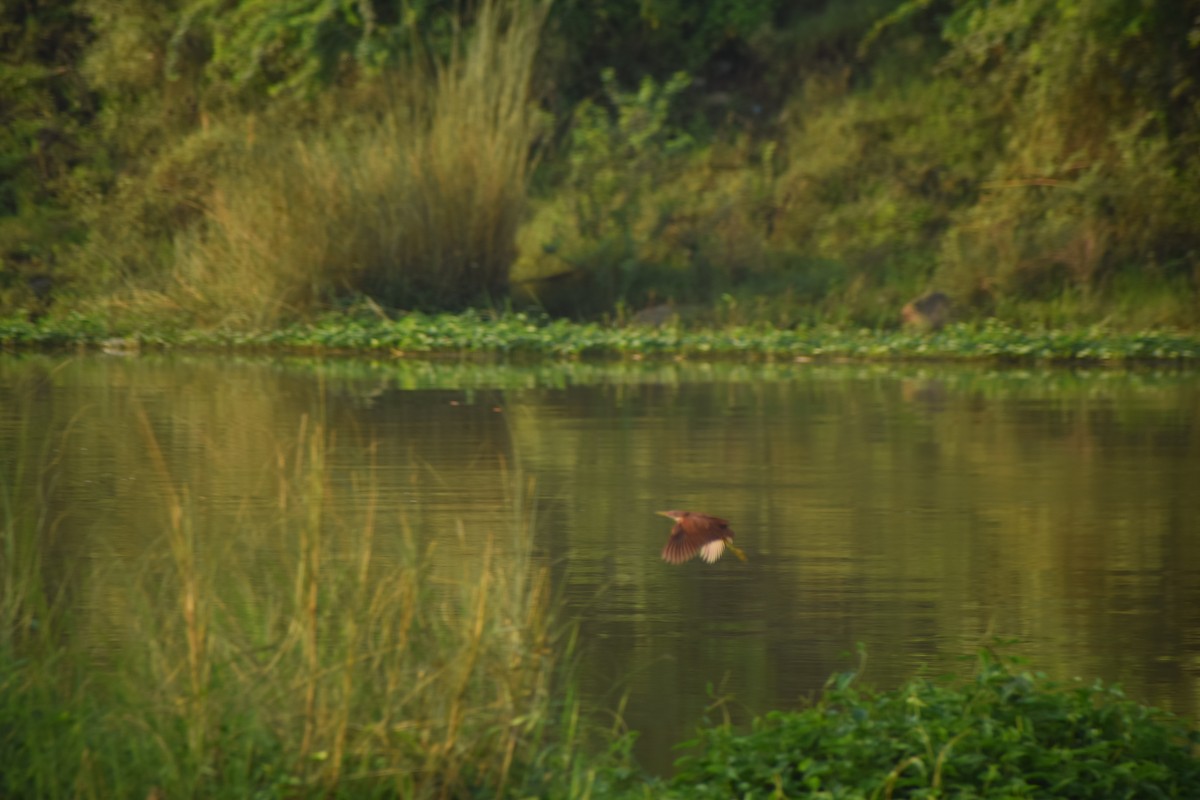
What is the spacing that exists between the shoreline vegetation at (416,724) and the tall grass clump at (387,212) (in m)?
16.6

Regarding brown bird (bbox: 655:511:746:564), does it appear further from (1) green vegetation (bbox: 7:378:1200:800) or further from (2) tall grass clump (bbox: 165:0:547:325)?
(2) tall grass clump (bbox: 165:0:547:325)

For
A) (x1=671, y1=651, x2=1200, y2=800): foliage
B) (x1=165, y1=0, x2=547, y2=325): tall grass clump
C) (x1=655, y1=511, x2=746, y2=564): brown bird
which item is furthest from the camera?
(x1=165, y1=0, x2=547, y2=325): tall grass clump

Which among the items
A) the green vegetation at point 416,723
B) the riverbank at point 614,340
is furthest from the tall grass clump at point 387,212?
the green vegetation at point 416,723

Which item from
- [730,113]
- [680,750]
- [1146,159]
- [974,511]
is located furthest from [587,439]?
[730,113]

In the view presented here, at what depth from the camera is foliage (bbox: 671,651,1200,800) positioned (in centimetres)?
541

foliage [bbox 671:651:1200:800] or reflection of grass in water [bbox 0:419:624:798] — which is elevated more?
reflection of grass in water [bbox 0:419:624:798]

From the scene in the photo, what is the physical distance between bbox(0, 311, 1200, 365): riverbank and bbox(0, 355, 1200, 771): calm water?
0.99 metres

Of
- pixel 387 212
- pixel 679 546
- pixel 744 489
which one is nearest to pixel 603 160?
pixel 387 212

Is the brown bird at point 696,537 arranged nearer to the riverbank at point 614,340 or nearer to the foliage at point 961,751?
the foliage at point 961,751

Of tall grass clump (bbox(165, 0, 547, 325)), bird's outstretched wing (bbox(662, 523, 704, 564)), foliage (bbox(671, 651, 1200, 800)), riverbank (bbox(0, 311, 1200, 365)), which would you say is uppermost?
tall grass clump (bbox(165, 0, 547, 325))

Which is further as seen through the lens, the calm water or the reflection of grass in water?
Result: the calm water

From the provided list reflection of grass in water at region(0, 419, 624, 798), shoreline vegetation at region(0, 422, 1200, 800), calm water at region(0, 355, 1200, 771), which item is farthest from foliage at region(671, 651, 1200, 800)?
calm water at region(0, 355, 1200, 771)

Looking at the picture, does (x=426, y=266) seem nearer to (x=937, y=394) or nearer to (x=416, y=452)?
(x=937, y=394)

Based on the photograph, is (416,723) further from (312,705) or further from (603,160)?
(603,160)
